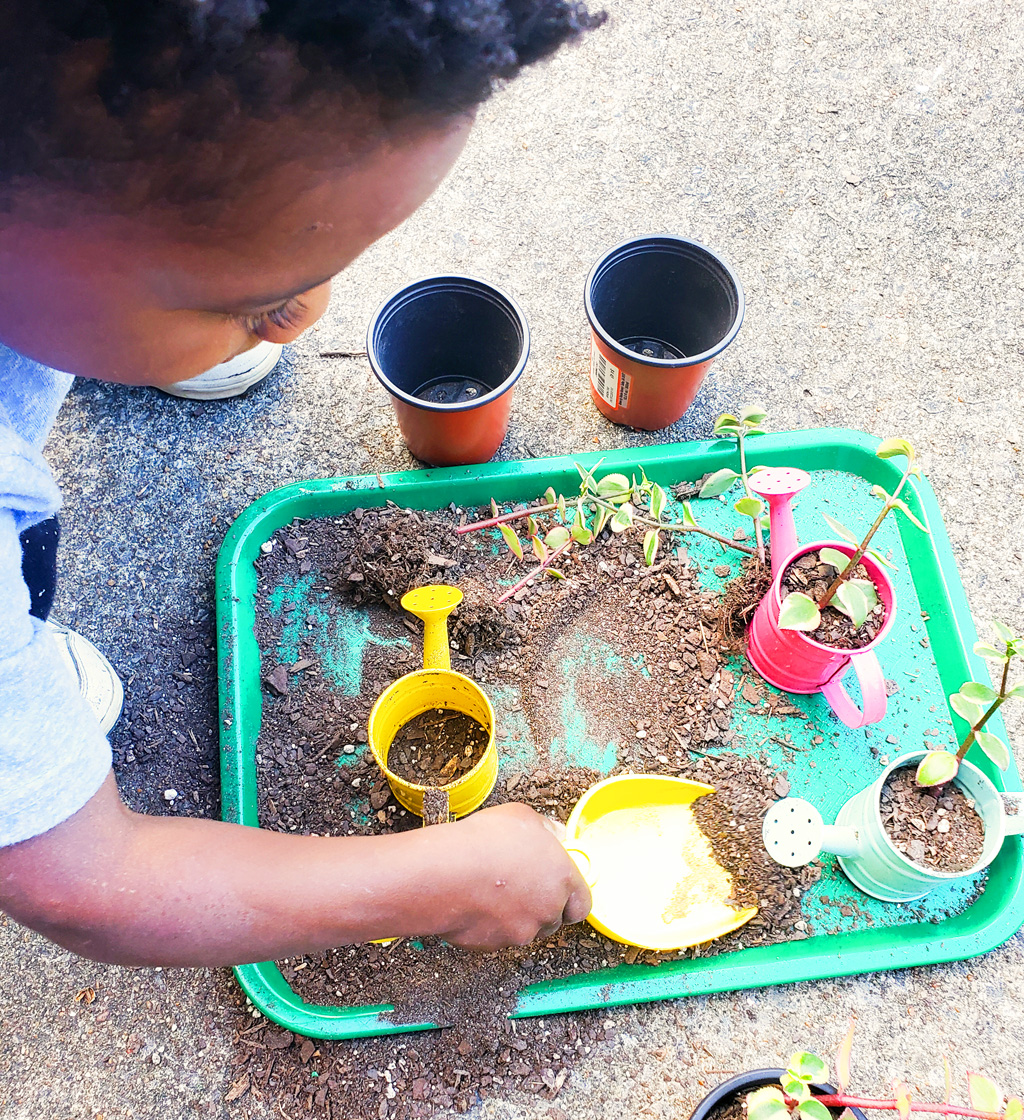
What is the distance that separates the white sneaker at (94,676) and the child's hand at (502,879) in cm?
47

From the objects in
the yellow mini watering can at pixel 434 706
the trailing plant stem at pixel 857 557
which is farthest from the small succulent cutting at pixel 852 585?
the yellow mini watering can at pixel 434 706

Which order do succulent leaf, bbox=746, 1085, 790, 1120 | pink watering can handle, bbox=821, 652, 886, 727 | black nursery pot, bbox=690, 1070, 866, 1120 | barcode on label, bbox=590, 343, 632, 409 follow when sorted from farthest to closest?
barcode on label, bbox=590, 343, 632, 409, pink watering can handle, bbox=821, 652, 886, 727, black nursery pot, bbox=690, 1070, 866, 1120, succulent leaf, bbox=746, 1085, 790, 1120

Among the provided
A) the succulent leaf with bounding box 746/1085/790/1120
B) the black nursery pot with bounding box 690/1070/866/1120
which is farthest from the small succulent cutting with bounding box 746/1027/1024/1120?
the black nursery pot with bounding box 690/1070/866/1120

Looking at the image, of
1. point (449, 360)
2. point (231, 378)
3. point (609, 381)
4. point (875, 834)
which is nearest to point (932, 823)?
point (875, 834)

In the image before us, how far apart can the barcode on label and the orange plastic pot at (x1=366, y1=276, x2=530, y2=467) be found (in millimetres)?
112

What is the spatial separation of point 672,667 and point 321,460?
55cm

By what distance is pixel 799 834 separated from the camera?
0.85 metres

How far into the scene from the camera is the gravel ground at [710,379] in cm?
90

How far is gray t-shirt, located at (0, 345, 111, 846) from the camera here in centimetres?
48

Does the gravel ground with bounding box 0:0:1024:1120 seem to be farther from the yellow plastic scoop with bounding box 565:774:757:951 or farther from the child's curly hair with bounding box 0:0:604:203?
the child's curly hair with bounding box 0:0:604:203

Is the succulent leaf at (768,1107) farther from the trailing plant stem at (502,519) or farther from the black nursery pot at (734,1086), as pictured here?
the trailing plant stem at (502,519)

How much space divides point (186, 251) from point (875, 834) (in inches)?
31.6

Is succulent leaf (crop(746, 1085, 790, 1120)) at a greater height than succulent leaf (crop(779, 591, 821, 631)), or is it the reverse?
succulent leaf (crop(779, 591, 821, 631))

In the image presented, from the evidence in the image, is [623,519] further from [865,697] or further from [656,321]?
[656,321]
